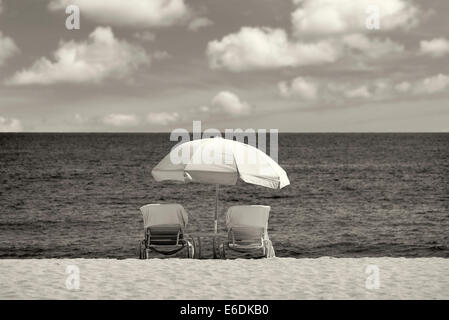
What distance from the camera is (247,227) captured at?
35.4 ft

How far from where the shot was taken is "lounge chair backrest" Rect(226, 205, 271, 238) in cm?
1075

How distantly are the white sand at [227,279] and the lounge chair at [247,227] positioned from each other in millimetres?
1040

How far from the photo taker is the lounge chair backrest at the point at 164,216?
1077cm

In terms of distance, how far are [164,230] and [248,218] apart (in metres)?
1.62

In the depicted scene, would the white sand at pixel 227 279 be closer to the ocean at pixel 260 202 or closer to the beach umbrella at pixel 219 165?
the beach umbrella at pixel 219 165

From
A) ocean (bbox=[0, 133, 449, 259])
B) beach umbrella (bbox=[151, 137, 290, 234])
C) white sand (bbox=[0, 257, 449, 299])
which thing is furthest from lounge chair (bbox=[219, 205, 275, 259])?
ocean (bbox=[0, 133, 449, 259])

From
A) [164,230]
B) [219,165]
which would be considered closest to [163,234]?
[164,230]

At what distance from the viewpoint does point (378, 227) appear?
2600 cm

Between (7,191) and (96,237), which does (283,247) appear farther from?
(7,191)

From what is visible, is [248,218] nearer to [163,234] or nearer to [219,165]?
[163,234]

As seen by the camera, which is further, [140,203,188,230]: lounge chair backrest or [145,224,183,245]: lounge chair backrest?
[140,203,188,230]: lounge chair backrest

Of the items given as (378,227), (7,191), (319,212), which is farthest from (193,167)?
(7,191)

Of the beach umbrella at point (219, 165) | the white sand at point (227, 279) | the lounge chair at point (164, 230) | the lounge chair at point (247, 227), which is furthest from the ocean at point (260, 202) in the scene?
the white sand at point (227, 279)

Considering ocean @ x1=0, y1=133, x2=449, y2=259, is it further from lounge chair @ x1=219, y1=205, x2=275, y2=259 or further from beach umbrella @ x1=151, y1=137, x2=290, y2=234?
beach umbrella @ x1=151, y1=137, x2=290, y2=234
